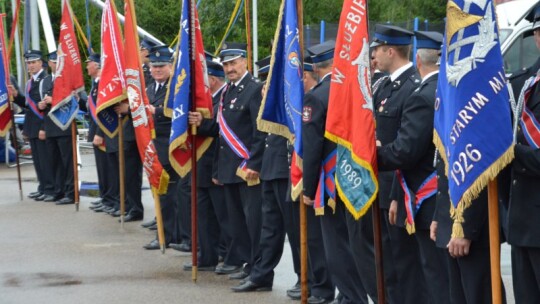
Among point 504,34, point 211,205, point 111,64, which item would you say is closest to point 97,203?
point 111,64

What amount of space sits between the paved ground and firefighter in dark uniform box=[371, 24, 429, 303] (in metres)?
1.70

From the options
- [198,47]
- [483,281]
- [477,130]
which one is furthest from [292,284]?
[477,130]

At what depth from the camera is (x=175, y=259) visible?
9.86m

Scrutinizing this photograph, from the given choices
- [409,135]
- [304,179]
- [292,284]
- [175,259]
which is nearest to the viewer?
[409,135]

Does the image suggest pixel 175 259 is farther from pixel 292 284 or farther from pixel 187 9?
pixel 187 9

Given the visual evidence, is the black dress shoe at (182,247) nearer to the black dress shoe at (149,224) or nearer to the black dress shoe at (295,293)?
the black dress shoe at (149,224)

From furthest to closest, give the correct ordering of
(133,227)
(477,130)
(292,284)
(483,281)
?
(133,227), (292,284), (483,281), (477,130)

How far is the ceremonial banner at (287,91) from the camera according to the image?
7.09 m

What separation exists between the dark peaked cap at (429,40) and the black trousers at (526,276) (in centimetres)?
138

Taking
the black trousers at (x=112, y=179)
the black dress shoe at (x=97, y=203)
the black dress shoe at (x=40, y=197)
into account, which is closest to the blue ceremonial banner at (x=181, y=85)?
the black trousers at (x=112, y=179)

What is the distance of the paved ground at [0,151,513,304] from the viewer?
821cm

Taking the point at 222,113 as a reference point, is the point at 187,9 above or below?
above

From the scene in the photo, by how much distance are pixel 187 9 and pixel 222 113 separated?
930 millimetres

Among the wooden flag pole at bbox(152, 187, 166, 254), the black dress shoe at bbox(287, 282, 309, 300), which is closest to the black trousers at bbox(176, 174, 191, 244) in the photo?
the wooden flag pole at bbox(152, 187, 166, 254)
